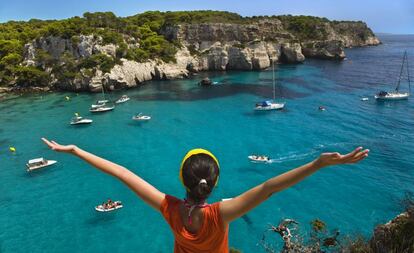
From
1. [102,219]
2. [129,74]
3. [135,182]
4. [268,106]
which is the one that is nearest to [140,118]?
[268,106]

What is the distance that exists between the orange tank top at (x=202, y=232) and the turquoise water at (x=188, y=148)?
2235 centimetres

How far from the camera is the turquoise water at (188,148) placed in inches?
1049

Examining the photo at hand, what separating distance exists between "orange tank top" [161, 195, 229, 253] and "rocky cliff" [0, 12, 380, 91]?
241 feet

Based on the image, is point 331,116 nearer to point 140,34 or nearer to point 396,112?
point 396,112

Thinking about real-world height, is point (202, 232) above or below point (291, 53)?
above

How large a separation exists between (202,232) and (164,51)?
91393 mm

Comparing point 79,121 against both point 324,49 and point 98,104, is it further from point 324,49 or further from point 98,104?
point 324,49

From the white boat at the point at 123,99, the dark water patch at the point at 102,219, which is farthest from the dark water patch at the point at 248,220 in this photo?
the white boat at the point at 123,99

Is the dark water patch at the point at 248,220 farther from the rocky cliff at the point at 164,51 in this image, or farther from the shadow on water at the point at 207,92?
the rocky cliff at the point at 164,51

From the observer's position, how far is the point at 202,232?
3.12 metres

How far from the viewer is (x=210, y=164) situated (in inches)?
126

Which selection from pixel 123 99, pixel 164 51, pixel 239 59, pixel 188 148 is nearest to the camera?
pixel 188 148

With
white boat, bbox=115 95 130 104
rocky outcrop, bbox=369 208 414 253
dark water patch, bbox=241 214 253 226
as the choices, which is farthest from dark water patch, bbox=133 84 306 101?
rocky outcrop, bbox=369 208 414 253

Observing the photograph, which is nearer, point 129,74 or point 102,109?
point 102,109
